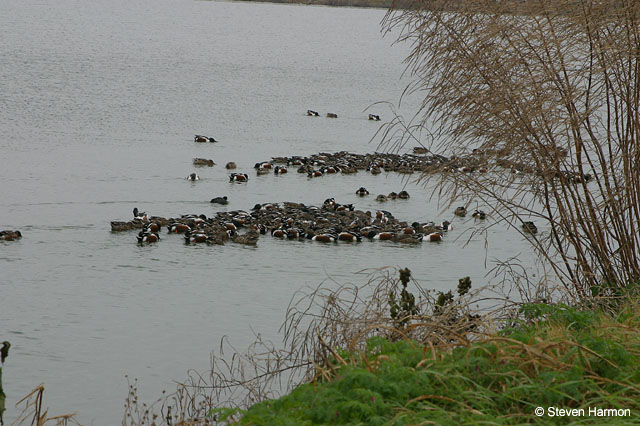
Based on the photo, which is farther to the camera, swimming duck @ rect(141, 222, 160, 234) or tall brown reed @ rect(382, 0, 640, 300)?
swimming duck @ rect(141, 222, 160, 234)

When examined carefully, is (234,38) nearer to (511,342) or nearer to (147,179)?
(147,179)

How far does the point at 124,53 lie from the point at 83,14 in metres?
33.6

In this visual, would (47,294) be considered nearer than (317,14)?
Yes

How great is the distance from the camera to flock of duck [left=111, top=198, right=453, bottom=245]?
15992 millimetres

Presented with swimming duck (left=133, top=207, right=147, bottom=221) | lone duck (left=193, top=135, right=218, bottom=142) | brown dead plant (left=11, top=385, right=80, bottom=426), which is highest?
lone duck (left=193, top=135, right=218, bottom=142)

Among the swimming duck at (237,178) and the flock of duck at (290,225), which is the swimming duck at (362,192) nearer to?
the flock of duck at (290,225)

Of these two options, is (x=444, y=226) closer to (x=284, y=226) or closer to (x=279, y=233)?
(x=284, y=226)

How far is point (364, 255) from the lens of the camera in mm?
15539

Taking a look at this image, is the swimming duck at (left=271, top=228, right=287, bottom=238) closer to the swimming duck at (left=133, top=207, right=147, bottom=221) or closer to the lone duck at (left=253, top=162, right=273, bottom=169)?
the swimming duck at (left=133, top=207, right=147, bottom=221)

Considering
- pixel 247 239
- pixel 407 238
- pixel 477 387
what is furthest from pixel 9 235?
pixel 477 387

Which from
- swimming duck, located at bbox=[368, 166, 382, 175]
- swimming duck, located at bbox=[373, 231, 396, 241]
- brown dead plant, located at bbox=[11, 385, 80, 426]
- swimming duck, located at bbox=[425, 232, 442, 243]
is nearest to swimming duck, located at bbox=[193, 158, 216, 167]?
swimming duck, located at bbox=[368, 166, 382, 175]

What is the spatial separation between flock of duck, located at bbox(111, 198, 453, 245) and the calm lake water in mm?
319

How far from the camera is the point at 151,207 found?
59.6 feet

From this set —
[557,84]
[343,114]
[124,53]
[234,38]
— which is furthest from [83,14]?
[557,84]
